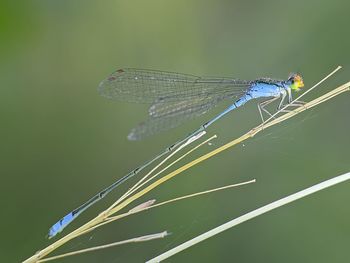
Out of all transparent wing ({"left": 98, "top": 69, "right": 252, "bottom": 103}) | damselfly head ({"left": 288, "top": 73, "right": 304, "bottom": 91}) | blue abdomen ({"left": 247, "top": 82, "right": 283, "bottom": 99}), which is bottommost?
damselfly head ({"left": 288, "top": 73, "right": 304, "bottom": 91})

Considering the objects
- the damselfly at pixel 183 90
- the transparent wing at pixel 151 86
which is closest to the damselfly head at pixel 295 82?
the damselfly at pixel 183 90

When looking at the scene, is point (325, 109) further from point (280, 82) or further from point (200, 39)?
point (200, 39)

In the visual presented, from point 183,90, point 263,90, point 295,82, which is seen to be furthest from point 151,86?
point 295,82

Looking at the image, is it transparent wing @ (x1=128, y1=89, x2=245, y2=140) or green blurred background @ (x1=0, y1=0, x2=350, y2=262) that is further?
green blurred background @ (x1=0, y1=0, x2=350, y2=262)

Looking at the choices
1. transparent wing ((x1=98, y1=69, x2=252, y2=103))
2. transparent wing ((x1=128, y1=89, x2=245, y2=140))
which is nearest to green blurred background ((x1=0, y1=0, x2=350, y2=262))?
transparent wing ((x1=128, y1=89, x2=245, y2=140))

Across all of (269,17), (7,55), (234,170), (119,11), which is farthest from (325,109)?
(7,55)

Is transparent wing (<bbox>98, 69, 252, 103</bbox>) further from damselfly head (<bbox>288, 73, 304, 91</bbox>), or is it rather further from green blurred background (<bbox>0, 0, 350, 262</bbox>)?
green blurred background (<bbox>0, 0, 350, 262</bbox>)
